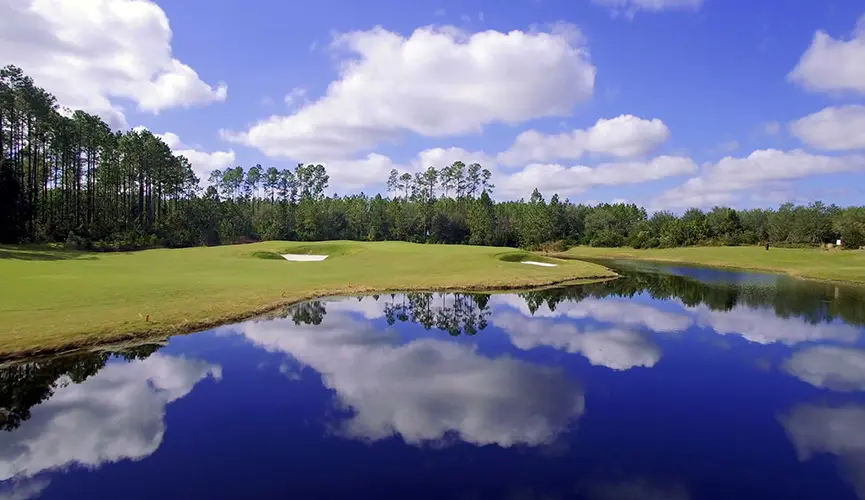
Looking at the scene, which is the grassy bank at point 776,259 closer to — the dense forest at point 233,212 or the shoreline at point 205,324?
the dense forest at point 233,212

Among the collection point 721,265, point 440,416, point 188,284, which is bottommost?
point 440,416

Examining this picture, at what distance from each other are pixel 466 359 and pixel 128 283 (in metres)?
21.2

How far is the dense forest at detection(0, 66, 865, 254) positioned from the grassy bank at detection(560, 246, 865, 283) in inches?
487

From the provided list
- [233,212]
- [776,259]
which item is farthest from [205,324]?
[233,212]

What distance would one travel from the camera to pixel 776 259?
6700 centimetres

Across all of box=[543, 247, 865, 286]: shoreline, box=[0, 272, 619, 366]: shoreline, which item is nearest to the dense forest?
box=[543, 247, 865, 286]: shoreline

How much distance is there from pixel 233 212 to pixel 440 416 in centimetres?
11060

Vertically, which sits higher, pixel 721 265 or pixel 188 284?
pixel 188 284

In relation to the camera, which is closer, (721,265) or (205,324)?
(205,324)

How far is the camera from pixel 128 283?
26766 mm

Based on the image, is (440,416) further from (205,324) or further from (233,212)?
(233,212)

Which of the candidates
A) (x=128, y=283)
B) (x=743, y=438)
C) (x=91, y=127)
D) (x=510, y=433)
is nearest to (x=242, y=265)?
(x=128, y=283)

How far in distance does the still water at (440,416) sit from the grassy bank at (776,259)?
132 ft

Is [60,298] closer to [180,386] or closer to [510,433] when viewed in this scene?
[180,386]
